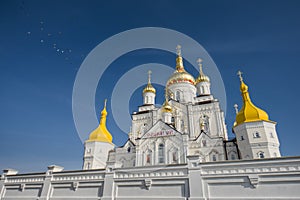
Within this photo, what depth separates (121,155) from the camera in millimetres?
24844

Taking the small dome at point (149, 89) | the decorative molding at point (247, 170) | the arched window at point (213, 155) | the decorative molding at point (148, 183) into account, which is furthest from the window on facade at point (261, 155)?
the small dome at point (149, 89)

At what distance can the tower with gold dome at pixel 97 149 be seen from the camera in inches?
979

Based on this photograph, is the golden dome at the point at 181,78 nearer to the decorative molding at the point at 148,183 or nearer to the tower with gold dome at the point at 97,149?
the tower with gold dome at the point at 97,149

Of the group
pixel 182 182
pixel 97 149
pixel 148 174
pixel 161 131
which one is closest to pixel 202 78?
pixel 161 131

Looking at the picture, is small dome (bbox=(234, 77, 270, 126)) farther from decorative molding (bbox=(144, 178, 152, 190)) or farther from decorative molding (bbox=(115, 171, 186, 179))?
decorative molding (bbox=(144, 178, 152, 190))

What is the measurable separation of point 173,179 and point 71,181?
5468 mm

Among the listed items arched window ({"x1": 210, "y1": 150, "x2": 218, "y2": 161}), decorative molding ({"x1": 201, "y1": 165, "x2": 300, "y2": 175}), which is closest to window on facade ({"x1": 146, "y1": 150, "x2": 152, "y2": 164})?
arched window ({"x1": 210, "y1": 150, "x2": 218, "y2": 161})

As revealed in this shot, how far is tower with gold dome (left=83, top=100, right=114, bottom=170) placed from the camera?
24.9 m

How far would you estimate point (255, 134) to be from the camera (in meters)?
18.2

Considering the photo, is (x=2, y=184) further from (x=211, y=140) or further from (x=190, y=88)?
(x=190, y=88)

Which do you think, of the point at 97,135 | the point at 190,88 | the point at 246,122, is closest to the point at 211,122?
the point at 246,122

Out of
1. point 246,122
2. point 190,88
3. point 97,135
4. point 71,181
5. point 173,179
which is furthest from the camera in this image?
point 190,88

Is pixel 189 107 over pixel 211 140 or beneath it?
over

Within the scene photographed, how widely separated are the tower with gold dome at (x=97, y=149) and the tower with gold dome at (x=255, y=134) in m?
18.6
